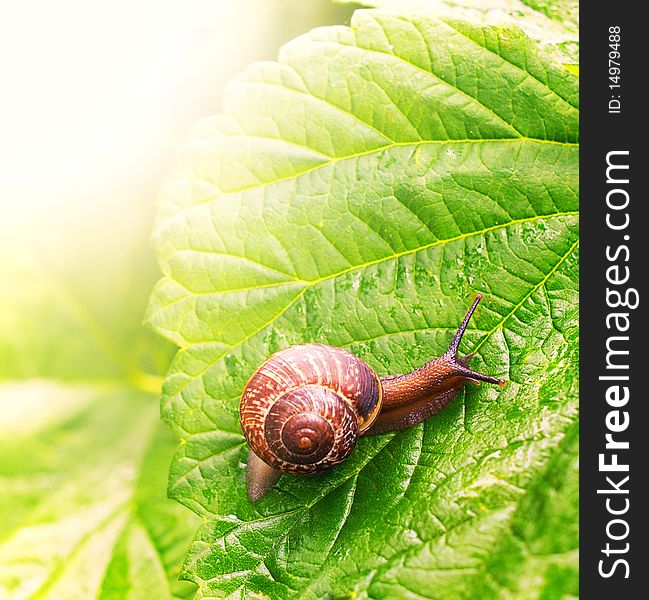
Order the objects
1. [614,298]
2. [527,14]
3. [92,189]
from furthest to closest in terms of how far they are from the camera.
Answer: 1. [92,189]
2. [527,14]
3. [614,298]

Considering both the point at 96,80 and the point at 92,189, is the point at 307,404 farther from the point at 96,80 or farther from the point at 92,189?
the point at 96,80

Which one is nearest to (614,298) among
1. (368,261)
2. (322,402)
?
(368,261)

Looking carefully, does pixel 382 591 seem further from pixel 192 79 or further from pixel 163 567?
pixel 192 79

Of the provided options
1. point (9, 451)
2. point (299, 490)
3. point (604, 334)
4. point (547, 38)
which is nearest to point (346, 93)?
point (547, 38)

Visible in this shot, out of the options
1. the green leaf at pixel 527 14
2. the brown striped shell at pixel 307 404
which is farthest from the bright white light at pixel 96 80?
the brown striped shell at pixel 307 404

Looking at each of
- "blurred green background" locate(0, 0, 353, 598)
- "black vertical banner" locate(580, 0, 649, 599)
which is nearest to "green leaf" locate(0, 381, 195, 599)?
"blurred green background" locate(0, 0, 353, 598)

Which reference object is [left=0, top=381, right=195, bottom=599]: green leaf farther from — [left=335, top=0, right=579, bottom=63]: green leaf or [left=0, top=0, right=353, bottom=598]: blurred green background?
[left=335, top=0, right=579, bottom=63]: green leaf
